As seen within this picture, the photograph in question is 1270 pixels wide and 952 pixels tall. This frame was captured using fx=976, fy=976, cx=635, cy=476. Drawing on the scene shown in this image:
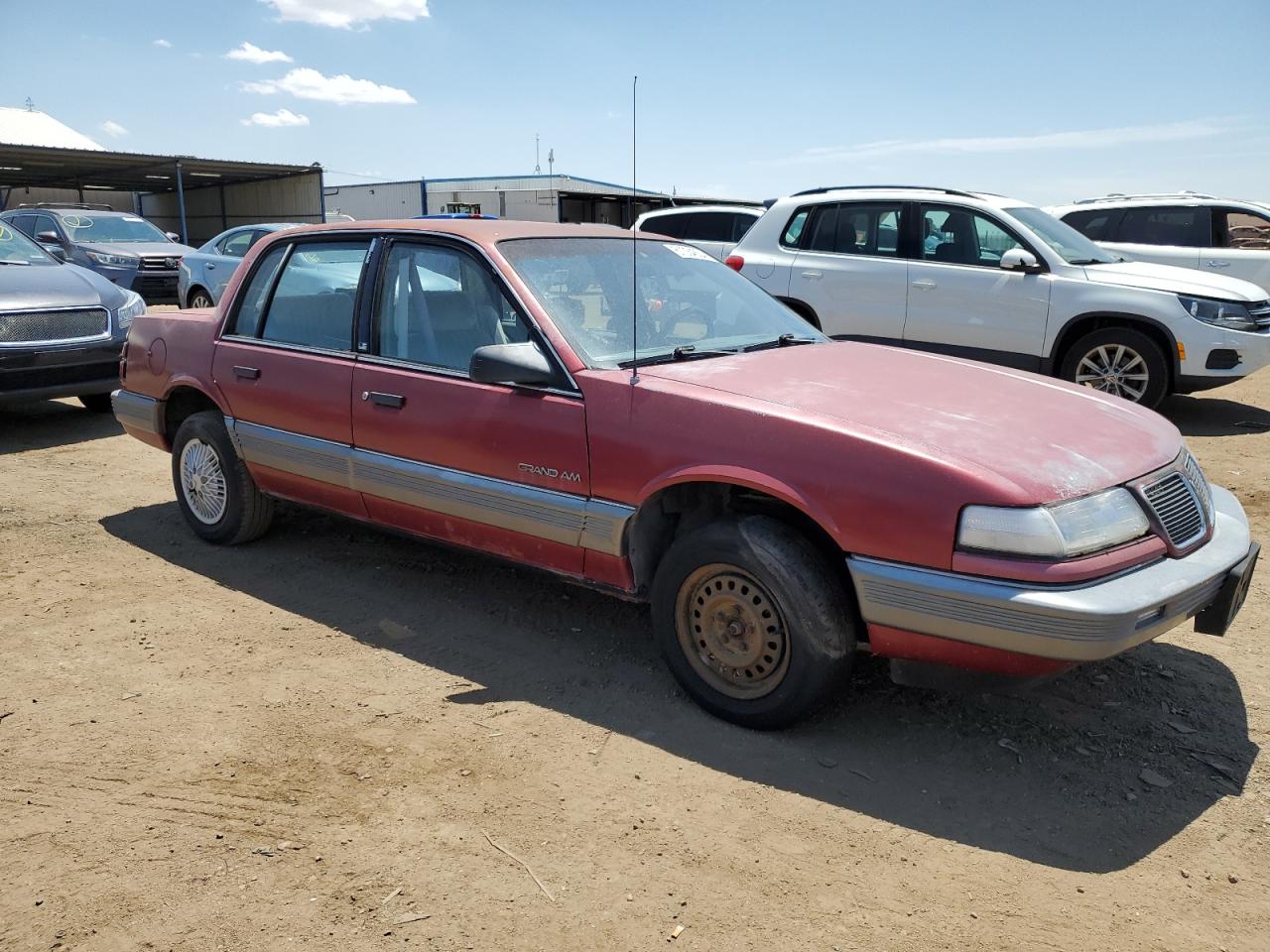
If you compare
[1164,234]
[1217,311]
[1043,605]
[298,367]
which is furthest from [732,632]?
[1164,234]

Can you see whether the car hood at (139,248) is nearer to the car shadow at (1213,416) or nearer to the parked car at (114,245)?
the parked car at (114,245)

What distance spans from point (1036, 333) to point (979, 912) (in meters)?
6.32

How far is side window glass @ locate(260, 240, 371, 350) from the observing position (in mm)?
4422

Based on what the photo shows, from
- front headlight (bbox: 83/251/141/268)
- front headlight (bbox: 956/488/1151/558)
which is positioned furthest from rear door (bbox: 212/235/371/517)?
front headlight (bbox: 83/251/141/268)

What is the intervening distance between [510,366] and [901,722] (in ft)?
6.11

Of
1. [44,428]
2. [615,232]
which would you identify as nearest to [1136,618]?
[615,232]

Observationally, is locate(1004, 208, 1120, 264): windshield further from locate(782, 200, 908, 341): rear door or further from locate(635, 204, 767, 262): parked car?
locate(635, 204, 767, 262): parked car

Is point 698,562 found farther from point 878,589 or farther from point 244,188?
point 244,188

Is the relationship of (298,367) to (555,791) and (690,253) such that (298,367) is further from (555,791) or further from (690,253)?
(555,791)

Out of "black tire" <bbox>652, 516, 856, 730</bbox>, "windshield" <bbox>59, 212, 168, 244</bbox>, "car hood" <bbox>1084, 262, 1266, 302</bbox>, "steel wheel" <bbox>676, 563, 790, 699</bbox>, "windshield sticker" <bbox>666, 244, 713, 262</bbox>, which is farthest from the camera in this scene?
"windshield" <bbox>59, 212, 168, 244</bbox>

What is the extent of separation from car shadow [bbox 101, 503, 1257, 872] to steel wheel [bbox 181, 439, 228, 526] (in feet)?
1.99

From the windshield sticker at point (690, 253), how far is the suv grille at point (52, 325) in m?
5.42

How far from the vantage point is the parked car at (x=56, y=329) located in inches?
285

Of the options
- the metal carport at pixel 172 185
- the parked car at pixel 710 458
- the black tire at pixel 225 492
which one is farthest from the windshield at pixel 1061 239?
the metal carport at pixel 172 185
